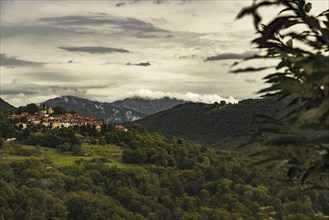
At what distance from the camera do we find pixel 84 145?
177 meters

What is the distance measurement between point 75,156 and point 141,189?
2848cm

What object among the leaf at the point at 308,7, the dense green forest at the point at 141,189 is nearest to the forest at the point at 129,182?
the dense green forest at the point at 141,189

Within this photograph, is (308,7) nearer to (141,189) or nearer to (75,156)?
(141,189)

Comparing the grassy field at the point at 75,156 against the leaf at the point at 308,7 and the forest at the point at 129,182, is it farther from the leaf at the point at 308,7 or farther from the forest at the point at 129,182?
the leaf at the point at 308,7

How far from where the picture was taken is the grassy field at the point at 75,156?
152988 millimetres

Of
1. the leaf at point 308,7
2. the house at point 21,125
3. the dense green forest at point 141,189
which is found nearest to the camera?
the leaf at point 308,7

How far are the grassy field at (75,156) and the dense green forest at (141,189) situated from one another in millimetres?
2349

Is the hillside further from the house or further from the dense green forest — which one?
the house

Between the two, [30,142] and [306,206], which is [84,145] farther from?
[306,206]

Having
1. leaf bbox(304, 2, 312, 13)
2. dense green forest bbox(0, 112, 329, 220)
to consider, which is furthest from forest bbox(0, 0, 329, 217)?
leaf bbox(304, 2, 312, 13)

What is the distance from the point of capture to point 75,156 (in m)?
163

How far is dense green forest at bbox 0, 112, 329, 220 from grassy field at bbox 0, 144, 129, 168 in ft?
7.71

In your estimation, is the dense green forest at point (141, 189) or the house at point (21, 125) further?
the house at point (21, 125)

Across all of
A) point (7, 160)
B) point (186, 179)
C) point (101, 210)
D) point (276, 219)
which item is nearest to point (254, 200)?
point (276, 219)
